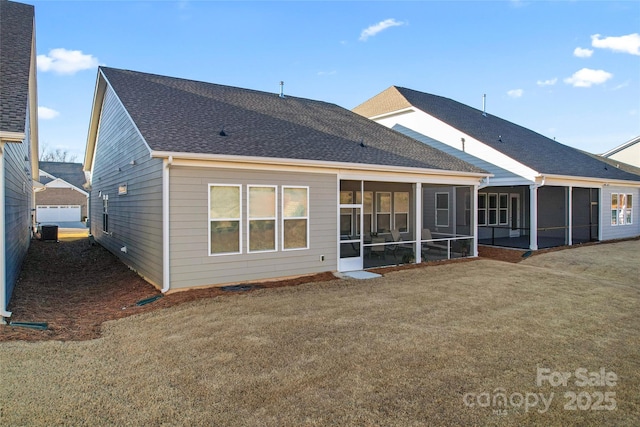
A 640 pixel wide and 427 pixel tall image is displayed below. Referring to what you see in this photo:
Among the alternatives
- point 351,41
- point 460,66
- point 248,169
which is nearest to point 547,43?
point 460,66

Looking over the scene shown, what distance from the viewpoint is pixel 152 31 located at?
14.5 m

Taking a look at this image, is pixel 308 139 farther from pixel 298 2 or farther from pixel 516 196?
pixel 516 196

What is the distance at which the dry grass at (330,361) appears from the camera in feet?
11.0

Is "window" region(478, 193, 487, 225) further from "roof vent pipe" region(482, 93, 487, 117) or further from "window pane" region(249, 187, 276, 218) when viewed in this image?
"window pane" region(249, 187, 276, 218)

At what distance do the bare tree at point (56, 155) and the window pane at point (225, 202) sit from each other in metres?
71.7

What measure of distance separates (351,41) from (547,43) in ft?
26.5

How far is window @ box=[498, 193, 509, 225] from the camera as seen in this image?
62.6 ft

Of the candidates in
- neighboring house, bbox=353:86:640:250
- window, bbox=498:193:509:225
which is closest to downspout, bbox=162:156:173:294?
neighboring house, bbox=353:86:640:250

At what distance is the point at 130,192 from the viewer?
35.6 ft

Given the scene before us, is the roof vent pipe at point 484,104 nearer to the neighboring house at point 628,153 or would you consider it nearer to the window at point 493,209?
the window at point 493,209

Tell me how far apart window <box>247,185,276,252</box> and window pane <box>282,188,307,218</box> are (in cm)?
31

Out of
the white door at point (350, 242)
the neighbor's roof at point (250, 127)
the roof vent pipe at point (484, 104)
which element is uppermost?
the roof vent pipe at point (484, 104)

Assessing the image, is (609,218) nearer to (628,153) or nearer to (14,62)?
(628,153)

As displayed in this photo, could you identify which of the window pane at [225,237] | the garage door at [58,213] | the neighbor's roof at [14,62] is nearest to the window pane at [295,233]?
the window pane at [225,237]
